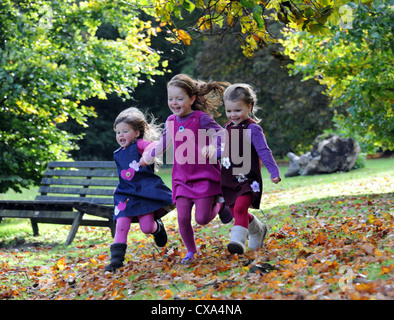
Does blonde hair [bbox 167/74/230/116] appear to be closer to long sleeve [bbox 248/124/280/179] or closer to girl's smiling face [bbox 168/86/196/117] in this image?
girl's smiling face [bbox 168/86/196/117]

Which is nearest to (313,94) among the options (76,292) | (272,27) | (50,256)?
(272,27)

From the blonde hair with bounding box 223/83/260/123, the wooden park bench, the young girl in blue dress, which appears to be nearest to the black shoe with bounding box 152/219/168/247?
the young girl in blue dress

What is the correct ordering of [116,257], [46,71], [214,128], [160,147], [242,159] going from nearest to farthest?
[242,159] → [214,128] → [116,257] → [160,147] → [46,71]

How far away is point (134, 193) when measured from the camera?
214 inches

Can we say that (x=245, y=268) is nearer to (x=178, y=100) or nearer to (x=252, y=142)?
(x=252, y=142)

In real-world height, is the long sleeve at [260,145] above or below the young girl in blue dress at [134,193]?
above

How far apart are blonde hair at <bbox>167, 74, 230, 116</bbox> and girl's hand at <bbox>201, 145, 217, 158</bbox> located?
576 mm

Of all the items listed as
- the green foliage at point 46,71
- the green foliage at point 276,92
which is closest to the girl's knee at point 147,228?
the green foliage at point 46,71

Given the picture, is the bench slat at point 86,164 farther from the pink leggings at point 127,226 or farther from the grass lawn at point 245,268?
the pink leggings at point 127,226

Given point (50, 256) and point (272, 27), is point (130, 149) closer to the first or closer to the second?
point (50, 256)

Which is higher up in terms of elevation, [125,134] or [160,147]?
[125,134]

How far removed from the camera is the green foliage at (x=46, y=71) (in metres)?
9.32

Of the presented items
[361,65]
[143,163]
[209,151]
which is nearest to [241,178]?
[209,151]

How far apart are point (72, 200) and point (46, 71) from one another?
2.63 meters
